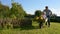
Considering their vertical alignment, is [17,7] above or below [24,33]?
above

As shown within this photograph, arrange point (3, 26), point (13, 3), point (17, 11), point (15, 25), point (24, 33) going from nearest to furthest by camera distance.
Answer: point (24, 33) < point (3, 26) < point (15, 25) < point (13, 3) < point (17, 11)

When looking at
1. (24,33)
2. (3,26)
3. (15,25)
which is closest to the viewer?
(24,33)

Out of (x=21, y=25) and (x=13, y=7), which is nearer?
(x=21, y=25)

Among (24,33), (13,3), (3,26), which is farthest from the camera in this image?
(13,3)

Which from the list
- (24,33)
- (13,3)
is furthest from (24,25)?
(13,3)

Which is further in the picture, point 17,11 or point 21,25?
point 17,11

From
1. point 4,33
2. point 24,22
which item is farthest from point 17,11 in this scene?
point 4,33

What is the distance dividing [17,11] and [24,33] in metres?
12.5

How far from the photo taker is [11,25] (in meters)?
13.6

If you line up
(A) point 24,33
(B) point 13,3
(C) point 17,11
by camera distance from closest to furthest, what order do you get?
(A) point 24,33 < (B) point 13,3 < (C) point 17,11

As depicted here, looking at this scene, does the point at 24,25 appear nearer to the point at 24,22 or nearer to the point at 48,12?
the point at 24,22

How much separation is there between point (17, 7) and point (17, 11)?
0.55 meters

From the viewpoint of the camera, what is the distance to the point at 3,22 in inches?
535

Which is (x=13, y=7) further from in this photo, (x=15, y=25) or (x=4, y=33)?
(x=4, y=33)
